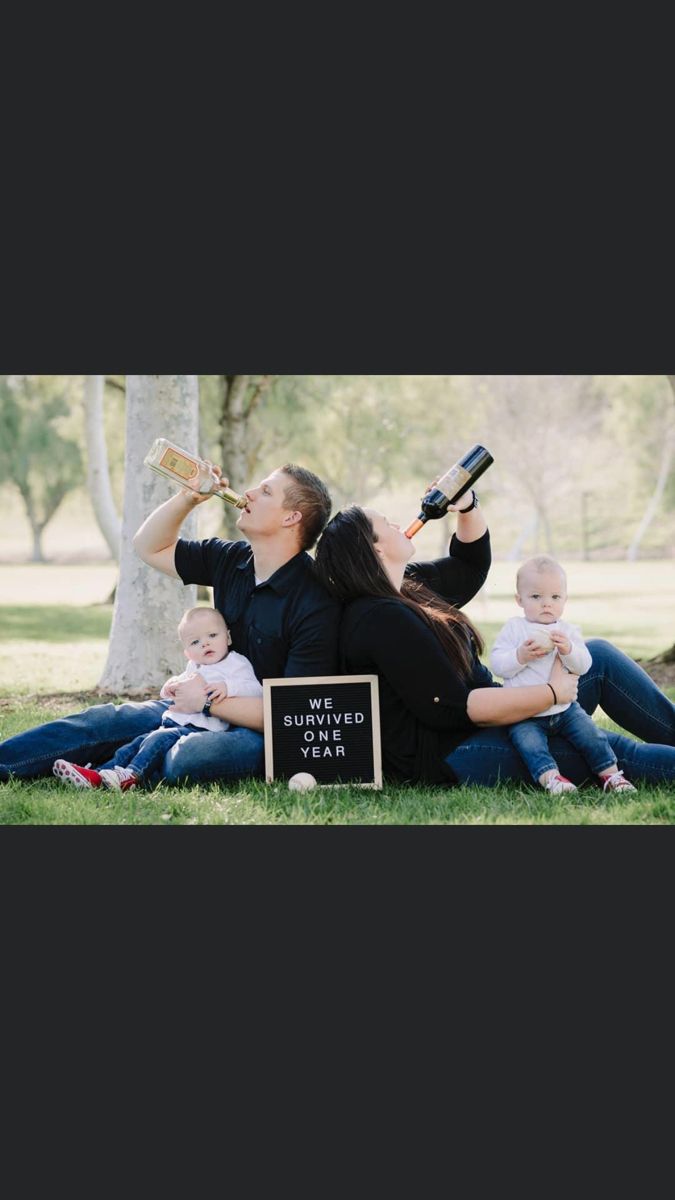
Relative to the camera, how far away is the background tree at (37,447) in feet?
51.1

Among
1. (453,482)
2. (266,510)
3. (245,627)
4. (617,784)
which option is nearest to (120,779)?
(245,627)

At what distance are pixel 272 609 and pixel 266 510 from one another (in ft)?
→ 1.28

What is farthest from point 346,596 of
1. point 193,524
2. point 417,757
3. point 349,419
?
point 349,419

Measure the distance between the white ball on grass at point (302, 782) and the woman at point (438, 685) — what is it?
0.31 meters

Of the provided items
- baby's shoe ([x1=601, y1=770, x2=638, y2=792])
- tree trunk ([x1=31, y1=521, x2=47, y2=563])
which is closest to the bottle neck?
baby's shoe ([x1=601, y1=770, x2=638, y2=792])

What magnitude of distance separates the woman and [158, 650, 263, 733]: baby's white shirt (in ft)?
1.31

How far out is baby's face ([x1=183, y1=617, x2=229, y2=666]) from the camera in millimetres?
5090

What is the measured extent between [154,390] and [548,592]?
4.10 m

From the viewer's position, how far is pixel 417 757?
505 cm

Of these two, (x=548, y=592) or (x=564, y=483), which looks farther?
(x=564, y=483)

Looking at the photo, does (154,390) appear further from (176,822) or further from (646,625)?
(646,625)

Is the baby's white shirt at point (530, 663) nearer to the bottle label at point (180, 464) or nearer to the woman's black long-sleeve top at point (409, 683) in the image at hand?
the woman's black long-sleeve top at point (409, 683)

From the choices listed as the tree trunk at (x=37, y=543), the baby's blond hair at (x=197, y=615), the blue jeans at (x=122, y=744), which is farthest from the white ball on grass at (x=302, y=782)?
the tree trunk at (x=37, y=543)

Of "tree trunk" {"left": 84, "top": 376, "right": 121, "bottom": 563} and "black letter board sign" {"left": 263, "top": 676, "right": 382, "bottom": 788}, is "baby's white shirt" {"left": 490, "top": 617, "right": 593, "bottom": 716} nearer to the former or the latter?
"black letter board sign" {"left": 263, "top": 676, "right": 382, "bottom": 788}
